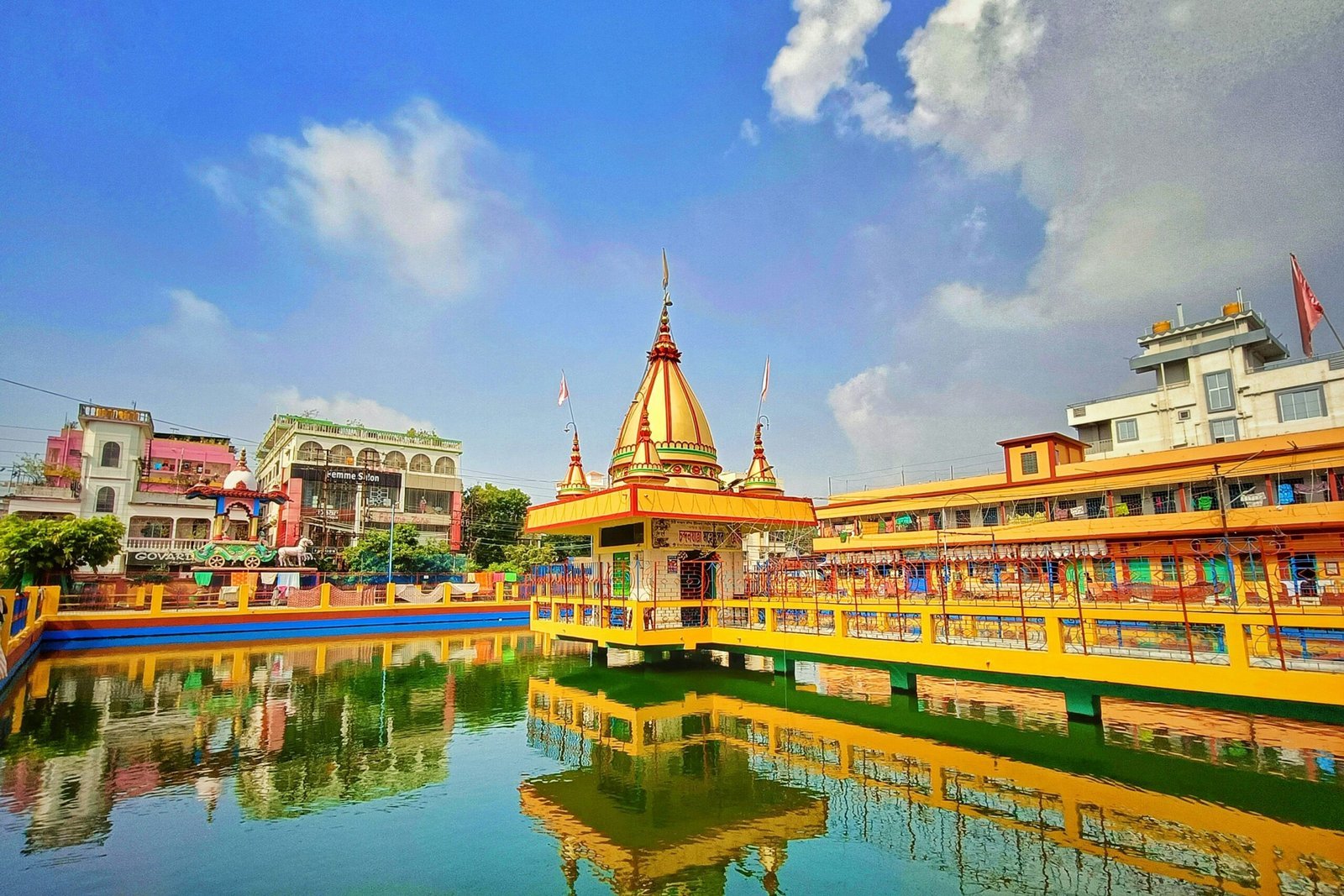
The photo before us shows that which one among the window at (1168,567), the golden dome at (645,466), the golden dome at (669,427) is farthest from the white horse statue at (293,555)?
the window at (1168,567)

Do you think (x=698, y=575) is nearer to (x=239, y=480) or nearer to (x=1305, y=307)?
(x=1305, y=307)

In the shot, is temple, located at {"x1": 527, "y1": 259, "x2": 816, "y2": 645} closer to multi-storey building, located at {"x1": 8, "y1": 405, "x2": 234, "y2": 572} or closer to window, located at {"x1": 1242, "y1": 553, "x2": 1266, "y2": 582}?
window, located at {"x1": 1242, "y1": 553, "x2": 1266, "y2": 582}

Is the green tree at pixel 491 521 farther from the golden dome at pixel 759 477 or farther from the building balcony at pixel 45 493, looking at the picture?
the golden dome at pixel 759 477

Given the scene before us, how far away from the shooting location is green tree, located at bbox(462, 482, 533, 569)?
59781 millimetres

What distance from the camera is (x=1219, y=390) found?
120 ft

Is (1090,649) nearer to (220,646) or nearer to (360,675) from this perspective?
(360,675)

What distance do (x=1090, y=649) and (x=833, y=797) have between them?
6.19 meters

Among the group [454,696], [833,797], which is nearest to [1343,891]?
[833,797]

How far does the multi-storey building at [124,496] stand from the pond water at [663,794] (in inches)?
1203

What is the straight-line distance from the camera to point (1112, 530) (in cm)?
3148

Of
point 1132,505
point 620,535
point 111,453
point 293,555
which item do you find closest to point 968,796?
point 620,535

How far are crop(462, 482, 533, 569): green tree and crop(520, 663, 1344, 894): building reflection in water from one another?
4484cm

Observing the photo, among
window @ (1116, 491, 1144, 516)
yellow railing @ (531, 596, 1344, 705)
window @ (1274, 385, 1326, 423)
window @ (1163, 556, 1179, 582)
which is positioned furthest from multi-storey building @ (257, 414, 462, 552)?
window @ (1274, 385, 1326, 423)

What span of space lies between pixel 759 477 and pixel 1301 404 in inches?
1063
